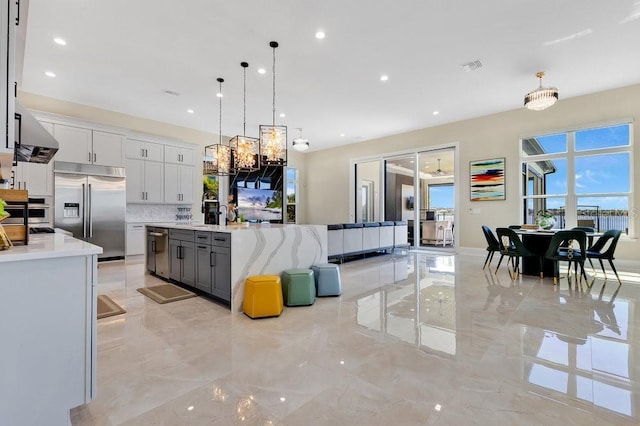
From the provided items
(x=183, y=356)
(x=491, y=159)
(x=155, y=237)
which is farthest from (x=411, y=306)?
(x=491, y=159)

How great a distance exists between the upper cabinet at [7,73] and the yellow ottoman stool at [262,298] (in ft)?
7.06

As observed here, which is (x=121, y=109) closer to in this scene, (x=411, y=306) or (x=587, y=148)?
(x=411, y=306)

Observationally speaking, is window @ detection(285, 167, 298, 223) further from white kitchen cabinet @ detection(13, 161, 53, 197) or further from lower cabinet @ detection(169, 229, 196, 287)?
lower cabinet @ detection(169, 229, 196, 287)

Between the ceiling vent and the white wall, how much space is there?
2.74 metres

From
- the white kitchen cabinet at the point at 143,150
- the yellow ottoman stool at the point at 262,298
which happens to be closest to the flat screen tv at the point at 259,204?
the white kitchen cabinet at the point at 143,150

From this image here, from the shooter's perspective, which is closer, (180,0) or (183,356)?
(183,356)

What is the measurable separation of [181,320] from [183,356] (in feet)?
2.85

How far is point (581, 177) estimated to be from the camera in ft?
21.2

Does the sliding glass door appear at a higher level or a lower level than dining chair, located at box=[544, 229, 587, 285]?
higher

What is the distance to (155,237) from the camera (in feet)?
16.6

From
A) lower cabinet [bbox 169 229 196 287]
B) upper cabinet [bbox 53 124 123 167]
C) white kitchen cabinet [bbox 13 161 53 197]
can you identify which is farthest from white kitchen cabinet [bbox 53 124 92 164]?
lower cabinet [bbox 169 229 196 287]

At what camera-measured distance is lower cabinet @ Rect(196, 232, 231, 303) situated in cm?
342

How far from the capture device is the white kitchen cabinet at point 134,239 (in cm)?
688

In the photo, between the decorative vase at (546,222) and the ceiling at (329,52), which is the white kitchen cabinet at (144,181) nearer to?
the ceiling at (329,52)
